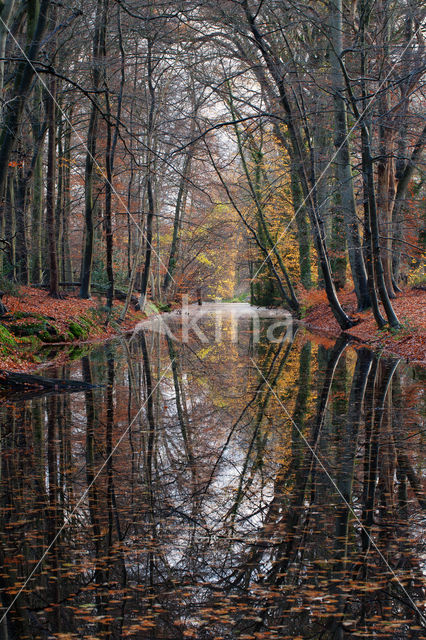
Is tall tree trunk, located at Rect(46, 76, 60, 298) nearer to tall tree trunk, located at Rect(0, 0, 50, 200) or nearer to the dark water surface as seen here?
tall tree trunk, located at Rect(0, 0, 50, 200)

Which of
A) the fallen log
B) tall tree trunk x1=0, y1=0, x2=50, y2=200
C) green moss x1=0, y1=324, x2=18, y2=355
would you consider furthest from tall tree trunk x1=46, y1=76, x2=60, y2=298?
the fallen log

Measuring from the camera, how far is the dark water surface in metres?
2.74

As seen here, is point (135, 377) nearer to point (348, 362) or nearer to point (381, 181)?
point (348, 362)

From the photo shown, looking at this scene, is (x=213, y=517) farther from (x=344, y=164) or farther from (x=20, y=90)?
(x=344, y=164)

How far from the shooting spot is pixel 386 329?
1562 cm

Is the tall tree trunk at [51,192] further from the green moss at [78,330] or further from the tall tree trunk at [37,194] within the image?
the green moss at [78,330]

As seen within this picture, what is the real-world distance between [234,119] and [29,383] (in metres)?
14.9

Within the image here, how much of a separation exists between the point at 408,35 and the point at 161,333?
12.6m

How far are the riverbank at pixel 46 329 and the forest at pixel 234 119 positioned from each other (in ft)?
2.99

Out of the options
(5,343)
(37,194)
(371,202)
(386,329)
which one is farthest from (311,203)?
(37,194)

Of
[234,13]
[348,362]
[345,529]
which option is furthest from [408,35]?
[345,529]

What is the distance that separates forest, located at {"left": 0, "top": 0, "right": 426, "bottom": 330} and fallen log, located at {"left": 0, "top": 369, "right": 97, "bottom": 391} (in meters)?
3.92

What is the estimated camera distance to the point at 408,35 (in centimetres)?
1877

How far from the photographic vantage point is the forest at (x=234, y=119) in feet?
43.0
